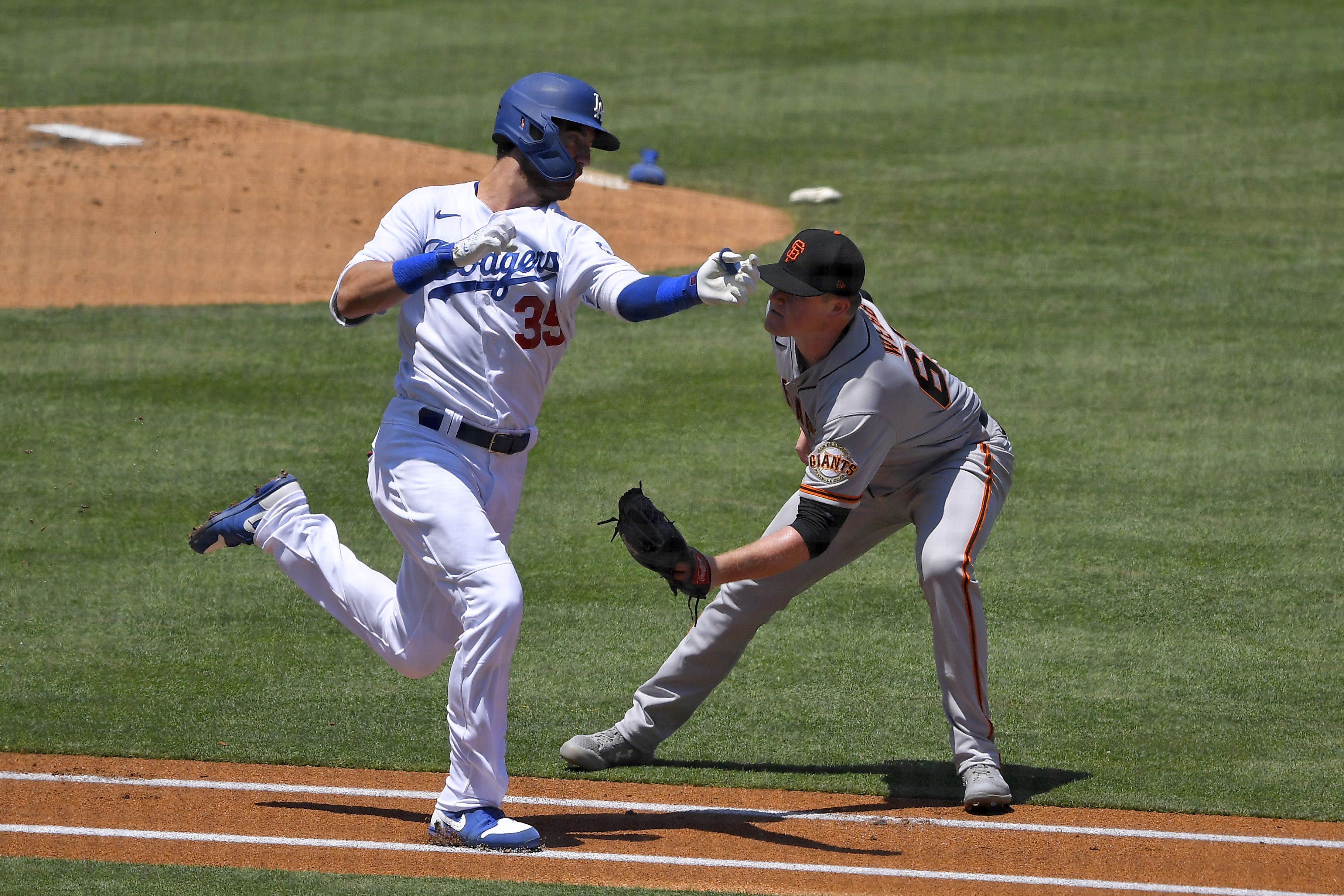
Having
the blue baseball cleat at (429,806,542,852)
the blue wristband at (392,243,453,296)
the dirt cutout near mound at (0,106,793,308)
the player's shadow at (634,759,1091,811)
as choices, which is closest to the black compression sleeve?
the player's shadow at (634,759,1091,811)

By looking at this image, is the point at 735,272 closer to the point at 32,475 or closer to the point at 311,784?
the point at 311,784

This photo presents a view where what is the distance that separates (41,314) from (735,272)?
8425 millimetres

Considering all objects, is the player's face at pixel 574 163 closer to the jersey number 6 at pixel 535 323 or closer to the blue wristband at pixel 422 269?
the jersey number 6 at pixel 535 323

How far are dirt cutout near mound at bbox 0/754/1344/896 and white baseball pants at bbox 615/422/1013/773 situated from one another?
268mm

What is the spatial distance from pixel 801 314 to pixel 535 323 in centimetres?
81

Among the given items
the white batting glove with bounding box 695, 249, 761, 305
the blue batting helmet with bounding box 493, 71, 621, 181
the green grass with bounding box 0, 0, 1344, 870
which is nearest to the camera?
the white batting glove with bounding box 695, 249, 761, 305

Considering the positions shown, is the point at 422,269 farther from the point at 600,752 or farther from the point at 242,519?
the point at 600,752

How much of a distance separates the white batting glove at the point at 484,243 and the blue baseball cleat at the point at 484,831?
158 cm

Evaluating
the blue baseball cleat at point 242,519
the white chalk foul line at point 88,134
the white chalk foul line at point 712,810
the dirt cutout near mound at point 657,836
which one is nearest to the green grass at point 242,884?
the dirt cutout near mound at point 657,836

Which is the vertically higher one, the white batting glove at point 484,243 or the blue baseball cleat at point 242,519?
A: the white batting glove at point 484,243

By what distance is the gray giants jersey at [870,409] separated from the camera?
189 inches

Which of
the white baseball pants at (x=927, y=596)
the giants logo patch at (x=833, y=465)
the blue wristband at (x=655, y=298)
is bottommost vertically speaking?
the white baseball pants at (x=927, y=596)

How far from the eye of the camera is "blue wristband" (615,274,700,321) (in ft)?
14.9

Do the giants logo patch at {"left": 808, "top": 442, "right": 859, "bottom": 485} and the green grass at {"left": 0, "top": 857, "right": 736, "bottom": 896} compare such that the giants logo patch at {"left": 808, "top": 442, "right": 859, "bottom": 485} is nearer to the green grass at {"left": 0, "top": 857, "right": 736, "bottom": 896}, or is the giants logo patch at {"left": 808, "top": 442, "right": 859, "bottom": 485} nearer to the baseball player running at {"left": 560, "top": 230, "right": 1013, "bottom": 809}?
the baseball player running at {"left": 560, "top": 230, "right": 1013, "bottom": 809}
